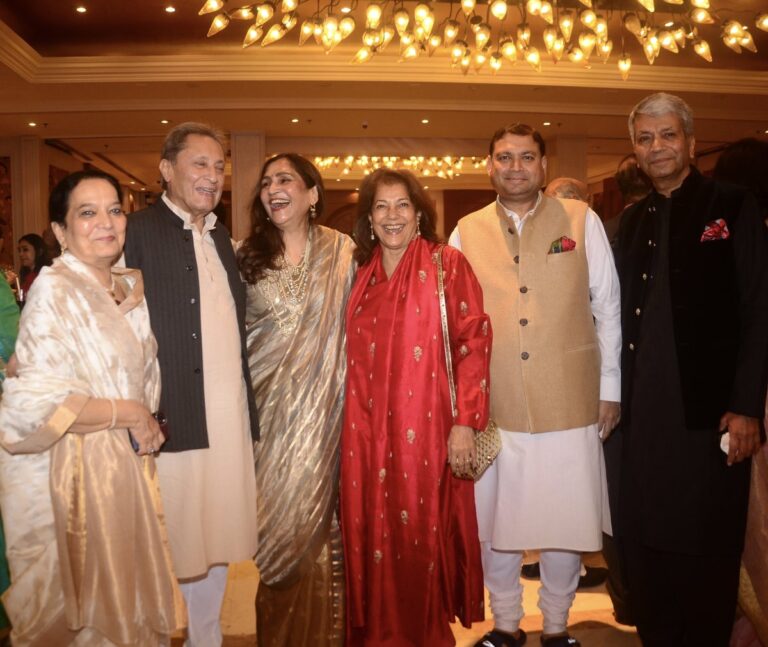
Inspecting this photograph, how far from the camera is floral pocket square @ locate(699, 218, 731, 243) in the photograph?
2.23 metres

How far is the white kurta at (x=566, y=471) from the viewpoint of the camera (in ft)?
8.10

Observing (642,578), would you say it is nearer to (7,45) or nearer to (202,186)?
(202,186)

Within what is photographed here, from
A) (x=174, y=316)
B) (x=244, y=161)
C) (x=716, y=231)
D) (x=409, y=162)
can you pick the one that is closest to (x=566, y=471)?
(x=716, y=231)

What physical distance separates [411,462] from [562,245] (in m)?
0.96

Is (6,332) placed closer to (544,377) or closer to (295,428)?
(295,428)

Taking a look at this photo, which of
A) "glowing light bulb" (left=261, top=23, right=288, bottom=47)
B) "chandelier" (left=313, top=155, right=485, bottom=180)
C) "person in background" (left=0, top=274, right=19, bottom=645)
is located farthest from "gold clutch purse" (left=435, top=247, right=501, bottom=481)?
"chandelier" (left=313, top=155, right=485, bottom=180)

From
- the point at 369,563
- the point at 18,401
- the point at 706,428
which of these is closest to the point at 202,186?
the point at 18,401

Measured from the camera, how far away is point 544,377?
2.45m

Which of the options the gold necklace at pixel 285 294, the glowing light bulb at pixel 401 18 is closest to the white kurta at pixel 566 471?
the gold necklace at pixel 285 294

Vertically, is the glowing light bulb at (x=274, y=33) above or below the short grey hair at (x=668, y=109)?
above

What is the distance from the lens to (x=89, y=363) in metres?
1.85

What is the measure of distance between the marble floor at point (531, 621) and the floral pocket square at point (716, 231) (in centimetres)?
165

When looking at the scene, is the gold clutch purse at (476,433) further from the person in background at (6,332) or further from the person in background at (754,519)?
the person in background at (6,332)

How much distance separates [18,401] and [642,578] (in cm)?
213
